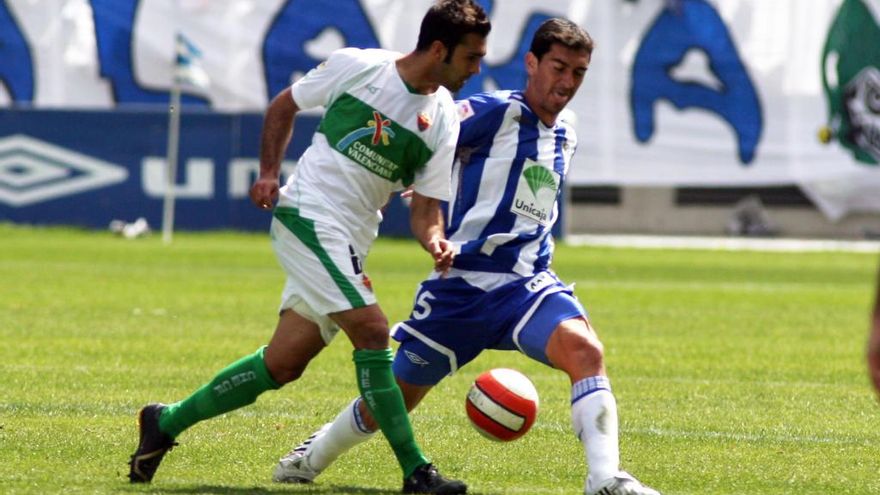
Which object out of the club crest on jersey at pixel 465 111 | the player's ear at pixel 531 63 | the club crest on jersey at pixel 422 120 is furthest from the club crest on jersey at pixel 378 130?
the player's ear at pixel 531 63

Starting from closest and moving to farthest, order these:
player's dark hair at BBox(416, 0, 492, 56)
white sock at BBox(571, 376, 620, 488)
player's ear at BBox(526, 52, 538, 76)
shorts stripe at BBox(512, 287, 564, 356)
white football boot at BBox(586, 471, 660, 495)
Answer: white football boot at BBox(586, 471, 660, 495) → white sock at BBox(571, 376, 620, 488) → player's dark hair at BBox(416, 0, 492, 56) → shorts stripe at BBox(512, 287, 564, 356) → player's ear at BBox(526, 52, 538, 76)

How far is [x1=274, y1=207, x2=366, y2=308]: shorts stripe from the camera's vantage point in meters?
6.52

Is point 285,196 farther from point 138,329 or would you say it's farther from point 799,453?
point 138,329

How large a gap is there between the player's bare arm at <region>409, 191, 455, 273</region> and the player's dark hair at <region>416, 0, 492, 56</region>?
607 mm

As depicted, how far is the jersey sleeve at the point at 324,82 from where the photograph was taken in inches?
265

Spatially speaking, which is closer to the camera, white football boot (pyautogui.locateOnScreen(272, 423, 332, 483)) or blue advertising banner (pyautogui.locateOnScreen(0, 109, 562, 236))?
white football boot (pyautogui.locateOnScreen(272, 423, 332, 483))

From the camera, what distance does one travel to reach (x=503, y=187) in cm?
714

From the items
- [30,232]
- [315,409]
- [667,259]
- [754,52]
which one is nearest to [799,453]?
[315,409]

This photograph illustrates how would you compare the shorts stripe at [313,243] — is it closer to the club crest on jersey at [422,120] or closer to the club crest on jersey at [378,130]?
the club crest on jersey at [378,130]

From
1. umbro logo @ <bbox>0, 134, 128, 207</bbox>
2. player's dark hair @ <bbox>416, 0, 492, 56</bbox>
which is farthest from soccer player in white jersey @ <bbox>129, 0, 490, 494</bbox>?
umbro logo @ <bbox>0, 134, 128, 207</bbox>

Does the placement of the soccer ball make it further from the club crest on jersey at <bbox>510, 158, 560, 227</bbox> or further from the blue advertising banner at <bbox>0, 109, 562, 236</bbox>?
the blue advertising banner at <bbox>0, 109, 562, 236</bbox>

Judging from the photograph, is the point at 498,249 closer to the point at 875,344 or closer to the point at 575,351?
the point at 575,351

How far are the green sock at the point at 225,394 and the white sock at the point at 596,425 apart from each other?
1254 mm

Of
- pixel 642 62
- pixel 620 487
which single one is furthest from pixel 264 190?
pixel 642 62
